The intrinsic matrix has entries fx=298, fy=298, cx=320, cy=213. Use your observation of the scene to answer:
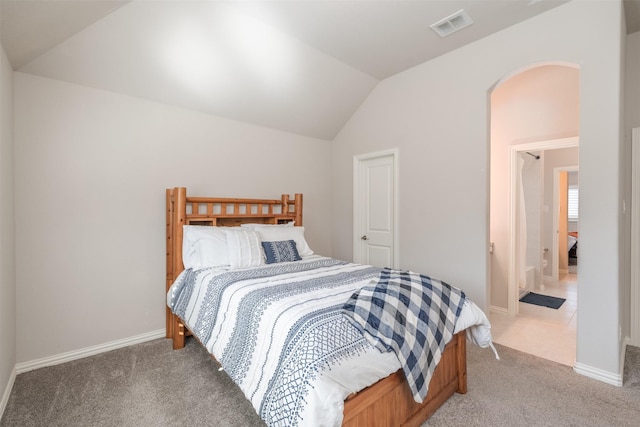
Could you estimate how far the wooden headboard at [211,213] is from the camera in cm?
270

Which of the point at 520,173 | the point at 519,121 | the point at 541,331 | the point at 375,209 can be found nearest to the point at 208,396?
the point at 375,209

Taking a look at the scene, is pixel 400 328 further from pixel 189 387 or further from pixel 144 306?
pixel 144 306

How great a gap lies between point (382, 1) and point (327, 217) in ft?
8.90

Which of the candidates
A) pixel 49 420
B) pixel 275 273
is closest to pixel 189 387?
pixel 49 420

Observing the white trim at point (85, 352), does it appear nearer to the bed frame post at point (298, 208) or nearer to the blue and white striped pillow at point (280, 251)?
the blue and white striped pillow at point (280, 251)

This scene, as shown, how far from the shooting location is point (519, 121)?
3.47 metres

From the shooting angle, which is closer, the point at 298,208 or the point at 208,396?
the point at 208,396

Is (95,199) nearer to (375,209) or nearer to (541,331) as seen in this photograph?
(375,209)

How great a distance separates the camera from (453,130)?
2.99 m

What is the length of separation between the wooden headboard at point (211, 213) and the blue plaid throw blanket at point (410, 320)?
1.86 m

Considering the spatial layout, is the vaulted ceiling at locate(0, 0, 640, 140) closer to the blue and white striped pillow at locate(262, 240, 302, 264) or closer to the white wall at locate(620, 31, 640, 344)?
the white wall at locate(620, 31, 640, 344)

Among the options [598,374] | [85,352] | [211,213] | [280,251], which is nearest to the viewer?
[598,374]

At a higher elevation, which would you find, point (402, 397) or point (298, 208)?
point (298, 208)

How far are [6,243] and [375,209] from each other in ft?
11.1
